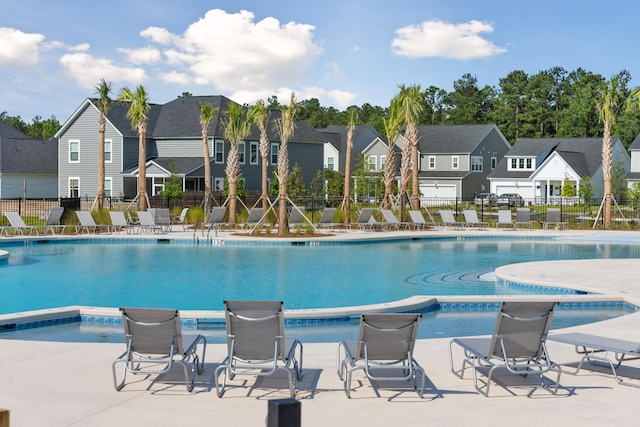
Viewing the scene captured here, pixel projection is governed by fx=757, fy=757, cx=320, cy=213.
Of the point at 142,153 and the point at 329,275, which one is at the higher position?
the point at 142,153

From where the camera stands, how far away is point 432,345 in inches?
382

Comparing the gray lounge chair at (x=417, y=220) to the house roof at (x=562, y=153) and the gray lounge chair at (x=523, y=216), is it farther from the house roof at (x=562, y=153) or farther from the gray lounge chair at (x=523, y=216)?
the house roof at (x=562, y=153)

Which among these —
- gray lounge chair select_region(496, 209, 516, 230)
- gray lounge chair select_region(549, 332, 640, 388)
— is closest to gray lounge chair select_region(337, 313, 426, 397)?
gray lounge chair select_region(549, 332, 640, 388)

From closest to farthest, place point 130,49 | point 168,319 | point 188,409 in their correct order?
point 188,409
point 168,319
point 130,49

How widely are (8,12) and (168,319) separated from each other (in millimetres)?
32229

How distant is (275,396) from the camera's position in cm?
704

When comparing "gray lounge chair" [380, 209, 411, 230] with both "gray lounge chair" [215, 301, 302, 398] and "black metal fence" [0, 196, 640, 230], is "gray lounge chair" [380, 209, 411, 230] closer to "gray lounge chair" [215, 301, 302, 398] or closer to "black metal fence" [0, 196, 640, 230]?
"black metal fence" [0, 196, 640, 230]

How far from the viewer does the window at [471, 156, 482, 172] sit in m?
65.6

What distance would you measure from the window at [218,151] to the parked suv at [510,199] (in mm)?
20757

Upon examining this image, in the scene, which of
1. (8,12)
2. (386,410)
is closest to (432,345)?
(386,410)

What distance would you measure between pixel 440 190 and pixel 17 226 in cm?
4434

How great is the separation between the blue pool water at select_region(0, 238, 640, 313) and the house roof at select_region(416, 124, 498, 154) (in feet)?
126

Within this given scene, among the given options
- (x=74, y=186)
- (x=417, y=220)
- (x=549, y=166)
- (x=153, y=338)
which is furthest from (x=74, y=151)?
(x=153, y=338)

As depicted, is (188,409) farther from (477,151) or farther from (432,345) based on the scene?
(477,151)
